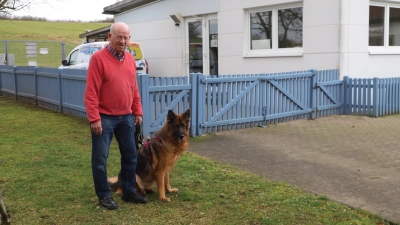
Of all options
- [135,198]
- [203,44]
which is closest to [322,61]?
[203,44]

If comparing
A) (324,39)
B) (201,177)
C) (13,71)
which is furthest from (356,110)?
(13,71)

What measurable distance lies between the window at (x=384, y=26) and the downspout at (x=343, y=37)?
1.34m

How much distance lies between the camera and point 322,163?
7.62 m

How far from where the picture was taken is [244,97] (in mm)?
10578

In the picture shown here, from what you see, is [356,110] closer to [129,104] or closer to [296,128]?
[296,128]

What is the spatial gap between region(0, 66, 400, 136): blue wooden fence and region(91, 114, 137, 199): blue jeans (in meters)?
3.52

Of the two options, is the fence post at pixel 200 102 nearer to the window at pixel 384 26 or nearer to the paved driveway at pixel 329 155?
the paved driveway at pixel 329 155

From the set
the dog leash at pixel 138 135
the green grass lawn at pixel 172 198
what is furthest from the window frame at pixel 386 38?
the dog leash at pixel 138 135

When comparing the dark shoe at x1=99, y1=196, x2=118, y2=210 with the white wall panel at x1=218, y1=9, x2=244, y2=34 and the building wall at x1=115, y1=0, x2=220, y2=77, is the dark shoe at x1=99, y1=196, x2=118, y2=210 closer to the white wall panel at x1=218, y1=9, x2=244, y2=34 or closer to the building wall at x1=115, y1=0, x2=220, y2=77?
the white wall panel at x1=218, y1=9, x2=244, y2=34

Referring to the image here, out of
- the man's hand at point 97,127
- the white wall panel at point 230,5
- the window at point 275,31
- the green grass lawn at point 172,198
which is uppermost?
the white wall panel at point 230,5

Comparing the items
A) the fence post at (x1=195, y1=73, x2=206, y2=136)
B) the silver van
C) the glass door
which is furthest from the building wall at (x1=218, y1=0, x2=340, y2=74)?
the fence post at (x1=195, y1=73, x2=206, y2=136)

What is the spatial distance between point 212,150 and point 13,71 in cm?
1196

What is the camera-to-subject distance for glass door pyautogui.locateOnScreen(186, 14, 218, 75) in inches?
643

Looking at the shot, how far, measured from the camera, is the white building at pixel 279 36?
1255 cm
